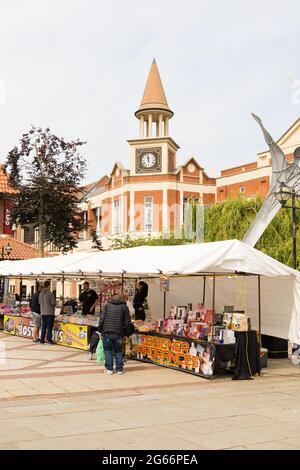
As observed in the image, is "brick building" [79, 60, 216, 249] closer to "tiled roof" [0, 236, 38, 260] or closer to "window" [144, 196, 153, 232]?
"window" [144, 196, 153, 232]

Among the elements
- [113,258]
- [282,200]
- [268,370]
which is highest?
[282,200]

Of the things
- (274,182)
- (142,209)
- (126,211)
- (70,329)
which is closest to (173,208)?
(142,209)

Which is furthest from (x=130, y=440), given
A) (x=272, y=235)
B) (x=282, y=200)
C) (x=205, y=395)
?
(x=272, y=235)

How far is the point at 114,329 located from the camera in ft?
38.4

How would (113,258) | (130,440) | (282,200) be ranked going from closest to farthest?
1. (130,440)
2. (113,258)
3. (282,200)

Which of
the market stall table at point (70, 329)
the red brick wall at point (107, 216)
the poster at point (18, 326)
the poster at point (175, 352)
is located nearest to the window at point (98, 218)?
the red brick wall at point (107, 216)

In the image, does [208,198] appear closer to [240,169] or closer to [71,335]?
[240,169]

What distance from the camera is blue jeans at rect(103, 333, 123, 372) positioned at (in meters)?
11.7

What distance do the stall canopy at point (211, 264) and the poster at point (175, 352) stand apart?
1477mm

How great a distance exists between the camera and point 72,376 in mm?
11406

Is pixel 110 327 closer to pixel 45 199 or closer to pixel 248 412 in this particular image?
pixel 248 412

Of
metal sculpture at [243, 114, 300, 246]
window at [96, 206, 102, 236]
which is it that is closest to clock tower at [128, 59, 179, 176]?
window at [96, 206, 102, 236]
